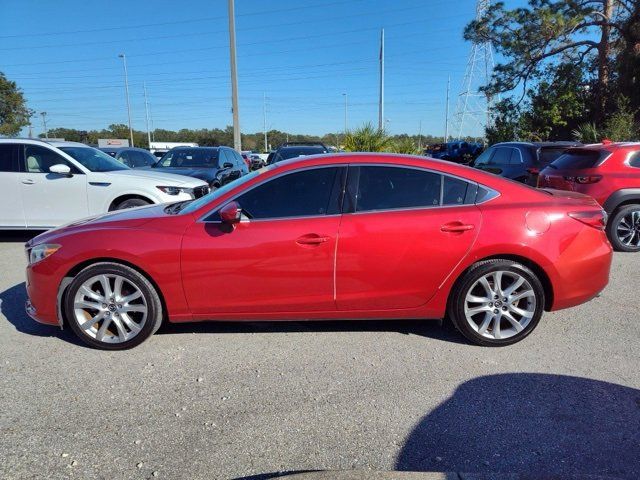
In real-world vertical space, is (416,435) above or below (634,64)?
below

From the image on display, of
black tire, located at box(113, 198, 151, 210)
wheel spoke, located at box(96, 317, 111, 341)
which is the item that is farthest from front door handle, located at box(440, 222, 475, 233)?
black tire, located at box(113, 198, 151, 210)

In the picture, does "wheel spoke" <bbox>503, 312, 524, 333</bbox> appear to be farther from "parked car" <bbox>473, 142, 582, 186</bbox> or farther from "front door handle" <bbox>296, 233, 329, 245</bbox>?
"parked car" <bbox>473, 142, 582, 186</bbox>

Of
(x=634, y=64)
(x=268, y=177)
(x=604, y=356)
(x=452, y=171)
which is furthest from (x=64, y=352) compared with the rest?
(x=634, y=64)

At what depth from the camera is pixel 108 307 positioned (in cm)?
374

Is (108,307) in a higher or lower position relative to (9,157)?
lower

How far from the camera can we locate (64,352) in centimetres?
376

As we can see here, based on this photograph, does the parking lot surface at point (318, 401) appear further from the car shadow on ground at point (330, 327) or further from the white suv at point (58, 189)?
the white suv at point (58, 189)

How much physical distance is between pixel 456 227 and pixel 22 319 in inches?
161

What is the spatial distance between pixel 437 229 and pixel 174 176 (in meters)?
5.63

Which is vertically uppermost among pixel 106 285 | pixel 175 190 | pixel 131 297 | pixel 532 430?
pixel 175 190

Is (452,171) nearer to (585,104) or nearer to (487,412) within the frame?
(487,412)

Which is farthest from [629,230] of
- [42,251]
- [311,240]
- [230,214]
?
[42,251]

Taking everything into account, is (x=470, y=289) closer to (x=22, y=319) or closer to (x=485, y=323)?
(x=485, y=323)

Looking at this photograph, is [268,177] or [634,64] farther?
[634,64]
